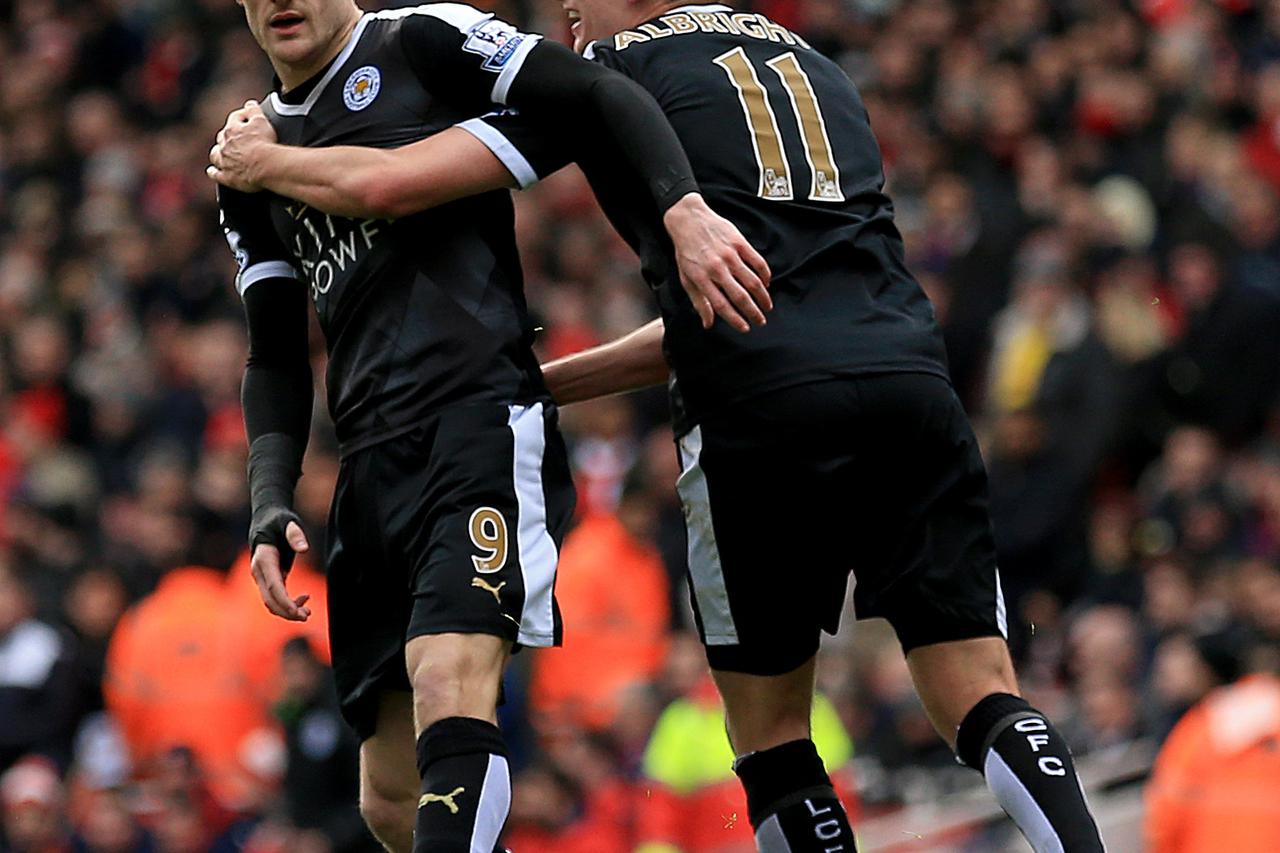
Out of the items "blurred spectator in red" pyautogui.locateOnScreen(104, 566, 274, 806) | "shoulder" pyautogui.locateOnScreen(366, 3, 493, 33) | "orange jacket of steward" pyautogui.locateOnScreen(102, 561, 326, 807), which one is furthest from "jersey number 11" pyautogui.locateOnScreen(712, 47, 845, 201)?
"blurred spectator in red" pyautogui.locateOnScreen(104, 566, 274, 806)

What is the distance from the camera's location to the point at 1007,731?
5.21 meters

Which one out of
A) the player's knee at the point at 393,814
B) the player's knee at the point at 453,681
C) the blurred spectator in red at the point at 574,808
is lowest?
the blurred spectator in red at the point at 574,808

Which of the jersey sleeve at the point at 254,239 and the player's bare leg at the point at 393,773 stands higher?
the jersey sleeve at the point at 254,239

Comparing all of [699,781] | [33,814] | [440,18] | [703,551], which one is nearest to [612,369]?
[703,551]

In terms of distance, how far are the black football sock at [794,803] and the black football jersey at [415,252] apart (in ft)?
3.38

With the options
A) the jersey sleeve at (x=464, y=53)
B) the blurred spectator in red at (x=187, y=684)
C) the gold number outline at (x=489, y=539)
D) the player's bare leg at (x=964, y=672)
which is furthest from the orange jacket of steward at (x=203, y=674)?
the player's bare leg at (x=964, y=672)

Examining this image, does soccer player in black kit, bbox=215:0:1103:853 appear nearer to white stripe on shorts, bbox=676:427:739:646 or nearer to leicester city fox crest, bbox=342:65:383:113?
white stripe on shorts, bbox=676:427:739:646

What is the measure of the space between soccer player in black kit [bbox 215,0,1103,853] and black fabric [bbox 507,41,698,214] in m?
0.08

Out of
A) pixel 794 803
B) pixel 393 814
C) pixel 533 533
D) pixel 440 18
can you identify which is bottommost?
pixel 393 814

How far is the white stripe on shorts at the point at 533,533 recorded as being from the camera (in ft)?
17.3

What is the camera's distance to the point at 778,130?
541 centimetres

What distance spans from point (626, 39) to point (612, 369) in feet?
2.89

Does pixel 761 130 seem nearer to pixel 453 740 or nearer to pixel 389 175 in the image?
pixel 389 175

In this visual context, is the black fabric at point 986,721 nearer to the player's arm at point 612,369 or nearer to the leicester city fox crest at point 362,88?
the player's arm at point 612,369
